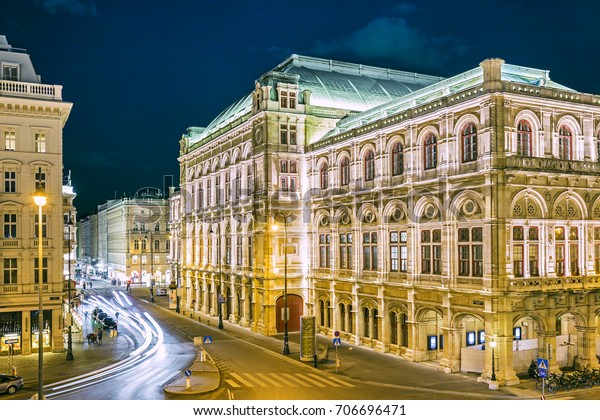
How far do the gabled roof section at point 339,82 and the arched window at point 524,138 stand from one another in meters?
28.6

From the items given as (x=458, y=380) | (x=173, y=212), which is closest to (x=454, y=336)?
(x=458, y=380)

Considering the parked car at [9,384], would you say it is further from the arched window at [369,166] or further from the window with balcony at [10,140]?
the arched window at [369,166]

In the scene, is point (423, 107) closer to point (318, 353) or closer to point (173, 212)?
point (318, 353)

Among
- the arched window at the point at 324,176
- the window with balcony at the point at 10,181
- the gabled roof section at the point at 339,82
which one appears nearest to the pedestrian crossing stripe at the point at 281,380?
the arched window at the point at 324,176

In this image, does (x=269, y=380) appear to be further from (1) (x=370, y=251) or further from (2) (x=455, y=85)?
(2) (x=455, y=85)

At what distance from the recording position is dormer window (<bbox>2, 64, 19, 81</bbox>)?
169ft

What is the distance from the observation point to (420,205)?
151 ft

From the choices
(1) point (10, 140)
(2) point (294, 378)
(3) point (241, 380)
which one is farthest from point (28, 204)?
(2) point (294, 378)

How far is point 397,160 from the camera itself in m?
49.2

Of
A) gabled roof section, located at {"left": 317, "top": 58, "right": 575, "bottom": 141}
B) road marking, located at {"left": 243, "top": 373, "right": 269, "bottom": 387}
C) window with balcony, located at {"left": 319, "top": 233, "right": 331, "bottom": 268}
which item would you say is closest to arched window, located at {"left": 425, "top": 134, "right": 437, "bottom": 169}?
gabled roof section, located at {"left": 317, "top": 58, "right": 575, "bottom": 141}


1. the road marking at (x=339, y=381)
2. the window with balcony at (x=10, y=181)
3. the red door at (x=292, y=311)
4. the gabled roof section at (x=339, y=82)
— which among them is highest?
the gabled roof section at (x=339, y=82)

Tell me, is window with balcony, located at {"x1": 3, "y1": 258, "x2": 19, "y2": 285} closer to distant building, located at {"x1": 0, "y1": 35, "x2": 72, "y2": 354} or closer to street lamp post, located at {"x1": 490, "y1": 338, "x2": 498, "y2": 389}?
distant building, located at {"x1": 0, "y1": 35, "x2": 72, "y2": 354}

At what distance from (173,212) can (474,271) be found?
81.5m

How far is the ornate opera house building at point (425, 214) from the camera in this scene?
3919 cm
